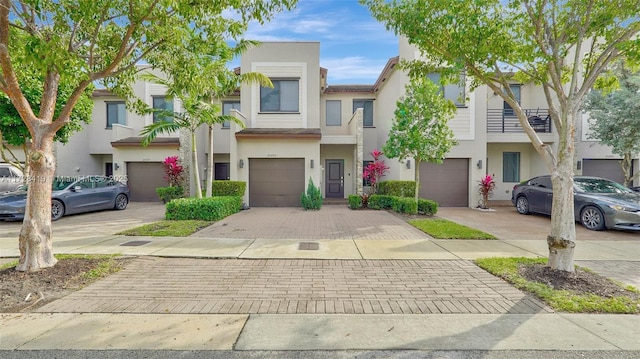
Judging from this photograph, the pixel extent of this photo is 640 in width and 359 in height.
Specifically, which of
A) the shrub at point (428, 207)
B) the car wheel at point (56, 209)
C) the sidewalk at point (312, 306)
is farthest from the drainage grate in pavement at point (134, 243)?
the shrub at point (428, 207)

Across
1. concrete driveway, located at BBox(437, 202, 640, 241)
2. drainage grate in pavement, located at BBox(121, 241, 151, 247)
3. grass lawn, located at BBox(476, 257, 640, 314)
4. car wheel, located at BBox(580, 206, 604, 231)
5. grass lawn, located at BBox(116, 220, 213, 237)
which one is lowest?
concrete driveway, located at BBox(437, 202, 640, 241)

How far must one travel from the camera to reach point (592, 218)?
28.3 ft

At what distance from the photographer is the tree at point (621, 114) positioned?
34.6ft

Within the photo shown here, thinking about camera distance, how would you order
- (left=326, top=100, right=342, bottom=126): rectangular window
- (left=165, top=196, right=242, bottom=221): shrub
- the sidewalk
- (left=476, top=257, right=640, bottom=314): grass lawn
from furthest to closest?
(left=326, top=100, right=342, bottom=126): rectangular window → (left=165, top=196, right=242, bottom=221): shrub → (left=476, top=257, right=640, bottom=314): grass lawn → the sidewalk

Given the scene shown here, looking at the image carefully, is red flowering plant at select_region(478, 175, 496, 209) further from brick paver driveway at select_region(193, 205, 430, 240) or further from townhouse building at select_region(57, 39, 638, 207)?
brick paver driveway at select_region(193, 205, 430, 240)

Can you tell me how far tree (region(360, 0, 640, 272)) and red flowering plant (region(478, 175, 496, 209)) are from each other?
773 centimetres

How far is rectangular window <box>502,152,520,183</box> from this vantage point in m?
15.8

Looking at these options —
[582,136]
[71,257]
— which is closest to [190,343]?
[71,257]

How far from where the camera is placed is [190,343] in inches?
112

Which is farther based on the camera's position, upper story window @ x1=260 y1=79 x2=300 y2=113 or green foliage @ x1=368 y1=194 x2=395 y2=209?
upper story window @ x1=260 y1=79 x2=300 y2=113

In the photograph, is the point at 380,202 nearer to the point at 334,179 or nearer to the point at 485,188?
the point at 334,179

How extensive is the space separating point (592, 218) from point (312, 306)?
385 inches

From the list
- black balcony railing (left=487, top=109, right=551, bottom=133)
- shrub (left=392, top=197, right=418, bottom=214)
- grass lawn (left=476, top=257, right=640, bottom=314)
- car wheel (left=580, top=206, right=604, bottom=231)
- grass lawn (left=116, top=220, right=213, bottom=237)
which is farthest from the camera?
black balcony railing (left=487, top=109, right=551, bottom=133)

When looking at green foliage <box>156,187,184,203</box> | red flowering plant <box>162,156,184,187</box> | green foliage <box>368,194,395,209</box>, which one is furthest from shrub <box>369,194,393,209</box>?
red flowering plant <box>162,156,184,187</box>
